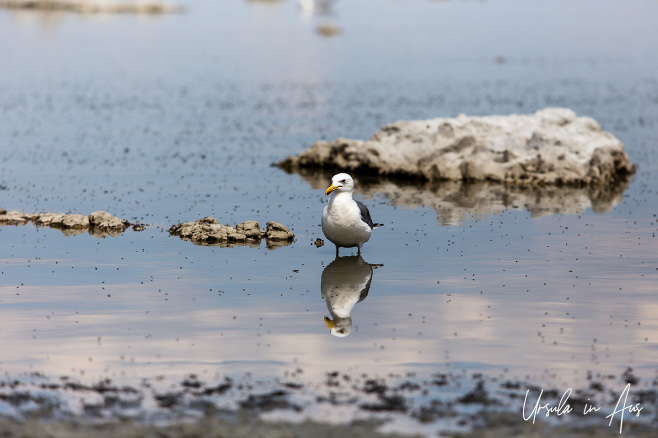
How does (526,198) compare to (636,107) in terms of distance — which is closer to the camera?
(526,198)

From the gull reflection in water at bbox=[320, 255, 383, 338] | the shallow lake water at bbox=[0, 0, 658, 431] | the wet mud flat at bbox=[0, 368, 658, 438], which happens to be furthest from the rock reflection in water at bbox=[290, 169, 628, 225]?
the wet mud flat at bbox=[0, 368, 658, 438]

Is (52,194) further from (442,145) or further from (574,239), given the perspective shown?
(574,239)

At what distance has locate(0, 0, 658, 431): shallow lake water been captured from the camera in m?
15.2

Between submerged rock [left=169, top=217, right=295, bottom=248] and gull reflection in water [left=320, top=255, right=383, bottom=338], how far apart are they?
217 cm

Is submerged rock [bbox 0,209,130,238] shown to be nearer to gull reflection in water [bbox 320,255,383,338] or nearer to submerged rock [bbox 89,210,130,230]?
submerged rock [bbox 89,210,130,230]

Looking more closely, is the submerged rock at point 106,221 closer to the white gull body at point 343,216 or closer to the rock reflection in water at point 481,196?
the white gull body at point 343,216

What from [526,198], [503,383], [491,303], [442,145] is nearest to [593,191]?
[526,198]

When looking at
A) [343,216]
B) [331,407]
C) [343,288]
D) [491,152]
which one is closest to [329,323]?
[343,288]

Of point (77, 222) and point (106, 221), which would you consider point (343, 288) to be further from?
point (77, 222)

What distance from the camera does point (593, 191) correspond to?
32312 mm

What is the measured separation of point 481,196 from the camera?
3100 centimetres

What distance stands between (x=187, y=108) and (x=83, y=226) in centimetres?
3161

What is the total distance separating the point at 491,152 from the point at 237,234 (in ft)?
45.1

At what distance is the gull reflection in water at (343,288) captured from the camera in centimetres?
1709
